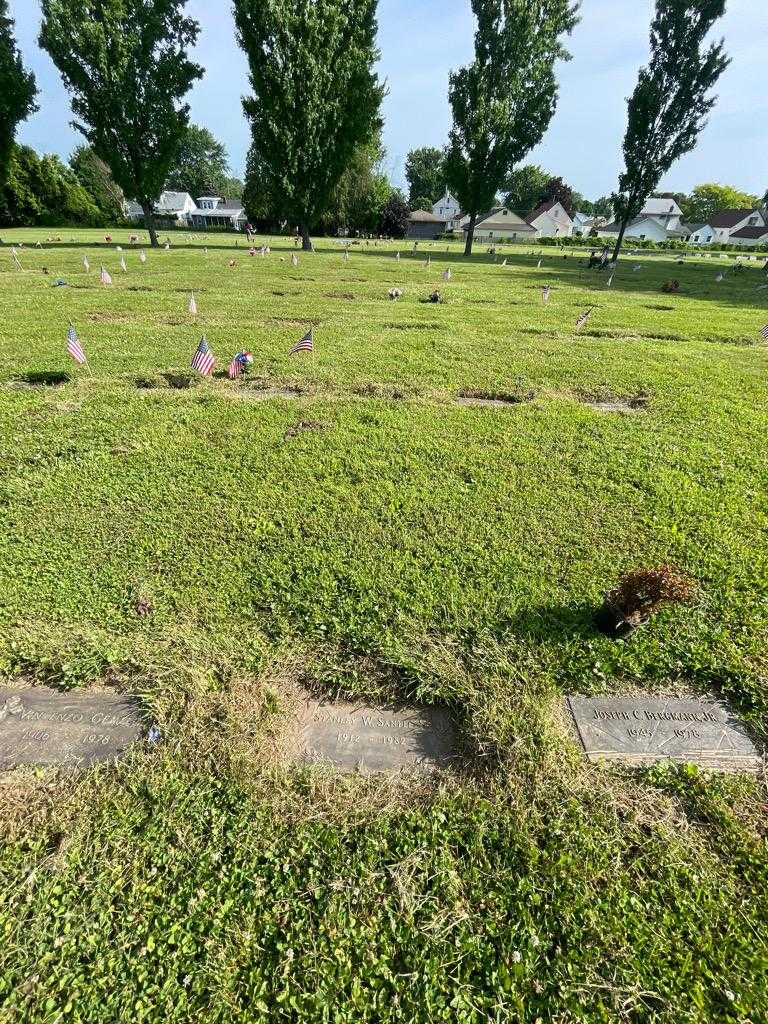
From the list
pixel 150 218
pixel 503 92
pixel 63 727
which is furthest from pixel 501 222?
pixel 63 727

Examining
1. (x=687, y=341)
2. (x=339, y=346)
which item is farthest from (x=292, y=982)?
(x=687, y=341)

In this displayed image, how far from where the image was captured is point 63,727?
2328 mm

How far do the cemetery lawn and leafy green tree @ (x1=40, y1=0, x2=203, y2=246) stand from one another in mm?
24370

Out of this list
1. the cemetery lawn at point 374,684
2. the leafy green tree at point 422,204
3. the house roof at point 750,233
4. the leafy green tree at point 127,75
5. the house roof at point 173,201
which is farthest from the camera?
the leafy green tree at point 422,204

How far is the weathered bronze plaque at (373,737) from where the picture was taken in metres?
2.25

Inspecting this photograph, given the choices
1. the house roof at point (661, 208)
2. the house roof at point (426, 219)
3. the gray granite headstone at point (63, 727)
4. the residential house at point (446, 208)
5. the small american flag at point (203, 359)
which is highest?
the house roof at point (661, 208)

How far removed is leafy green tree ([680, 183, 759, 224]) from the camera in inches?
3735

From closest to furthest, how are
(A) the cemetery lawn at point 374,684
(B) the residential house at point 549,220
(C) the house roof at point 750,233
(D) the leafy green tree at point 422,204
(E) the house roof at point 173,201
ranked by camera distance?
(A) the cemetery lawn at point 374,684
(B) the residential house at point 549,220
(E) the house roof at point 173,201
(C) the house roof at point 750,233
(D) the leafy green tree at point 422,204

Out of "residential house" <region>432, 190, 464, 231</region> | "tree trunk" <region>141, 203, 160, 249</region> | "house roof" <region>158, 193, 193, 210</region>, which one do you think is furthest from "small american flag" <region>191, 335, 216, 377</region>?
"house roof" <region>158, 193, 193, 210</region>

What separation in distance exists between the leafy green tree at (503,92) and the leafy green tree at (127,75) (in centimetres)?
1340

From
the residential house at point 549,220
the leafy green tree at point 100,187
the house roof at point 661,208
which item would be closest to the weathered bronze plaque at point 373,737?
the leafy green tree at point 100,187

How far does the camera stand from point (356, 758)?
226 centimetres

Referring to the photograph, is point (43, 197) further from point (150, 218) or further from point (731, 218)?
point (731, 218)

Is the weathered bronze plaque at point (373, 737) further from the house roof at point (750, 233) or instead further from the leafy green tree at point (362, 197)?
the house roof at point (750, 233)
